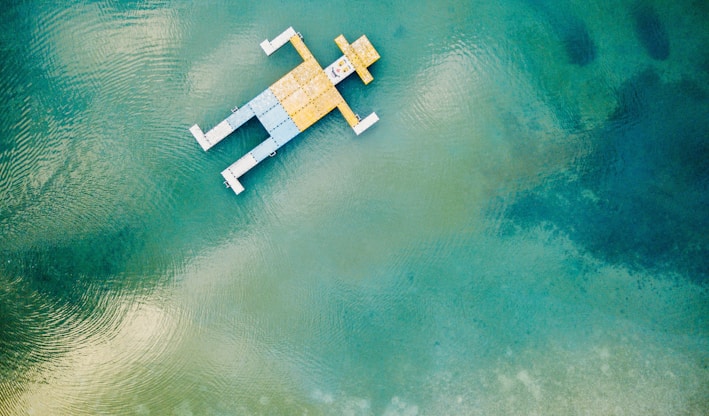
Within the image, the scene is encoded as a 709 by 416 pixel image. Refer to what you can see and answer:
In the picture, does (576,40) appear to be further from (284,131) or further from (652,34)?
(284,131)

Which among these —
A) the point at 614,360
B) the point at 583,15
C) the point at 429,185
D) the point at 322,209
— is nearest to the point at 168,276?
the point at 322,209

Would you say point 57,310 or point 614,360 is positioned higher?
point 57,310

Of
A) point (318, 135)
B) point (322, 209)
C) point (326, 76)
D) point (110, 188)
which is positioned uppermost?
point (110, 188)

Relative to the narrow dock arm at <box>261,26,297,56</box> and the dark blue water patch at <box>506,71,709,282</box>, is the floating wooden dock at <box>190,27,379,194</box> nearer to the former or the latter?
the narrow dock arm at <box>261,26,297,56</box>

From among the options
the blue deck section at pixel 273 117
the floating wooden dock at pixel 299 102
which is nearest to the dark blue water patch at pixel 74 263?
the floating wooden dock at pixel 299 102

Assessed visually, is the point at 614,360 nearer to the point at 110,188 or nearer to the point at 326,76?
the point at 326,76

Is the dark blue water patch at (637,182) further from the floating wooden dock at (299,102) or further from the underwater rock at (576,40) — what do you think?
the floating wooden dock at (299,102)
